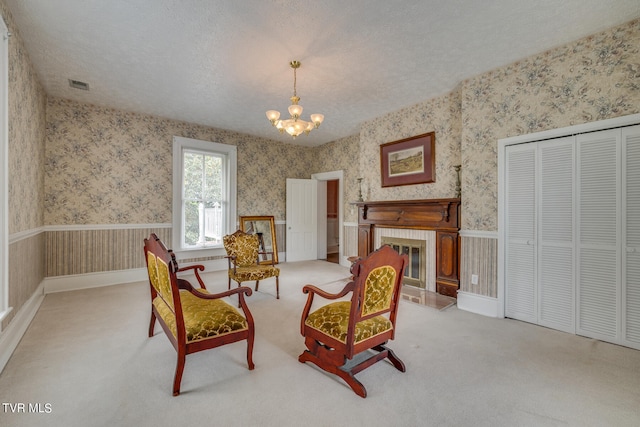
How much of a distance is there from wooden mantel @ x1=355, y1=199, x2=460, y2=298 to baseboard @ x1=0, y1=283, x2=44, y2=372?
449cm

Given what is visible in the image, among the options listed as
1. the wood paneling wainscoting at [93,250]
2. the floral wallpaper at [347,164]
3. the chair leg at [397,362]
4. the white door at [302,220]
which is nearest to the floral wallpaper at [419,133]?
the floral wallpaper at [347,164]

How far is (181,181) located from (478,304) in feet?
16.8

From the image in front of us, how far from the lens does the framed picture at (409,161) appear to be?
13.6ft

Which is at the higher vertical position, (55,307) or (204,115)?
(204,115)

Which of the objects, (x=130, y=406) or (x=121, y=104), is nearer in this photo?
(x=130, y=406)

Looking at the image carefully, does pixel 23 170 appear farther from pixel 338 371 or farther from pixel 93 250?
pixel 338 371

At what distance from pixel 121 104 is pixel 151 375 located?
4.12 meters

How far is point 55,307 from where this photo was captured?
3344 millimetres

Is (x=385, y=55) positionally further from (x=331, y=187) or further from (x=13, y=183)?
(x=331, y=187)

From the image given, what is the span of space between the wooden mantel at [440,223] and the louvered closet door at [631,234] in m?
1.52

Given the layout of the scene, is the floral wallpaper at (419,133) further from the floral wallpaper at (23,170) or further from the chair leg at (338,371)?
the floral wallpaper at (23,170)

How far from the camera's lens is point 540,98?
9.43 feet

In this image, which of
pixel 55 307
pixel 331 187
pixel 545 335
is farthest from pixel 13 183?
pixel 331 187

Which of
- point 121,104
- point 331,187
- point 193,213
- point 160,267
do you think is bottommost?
point 160,267
